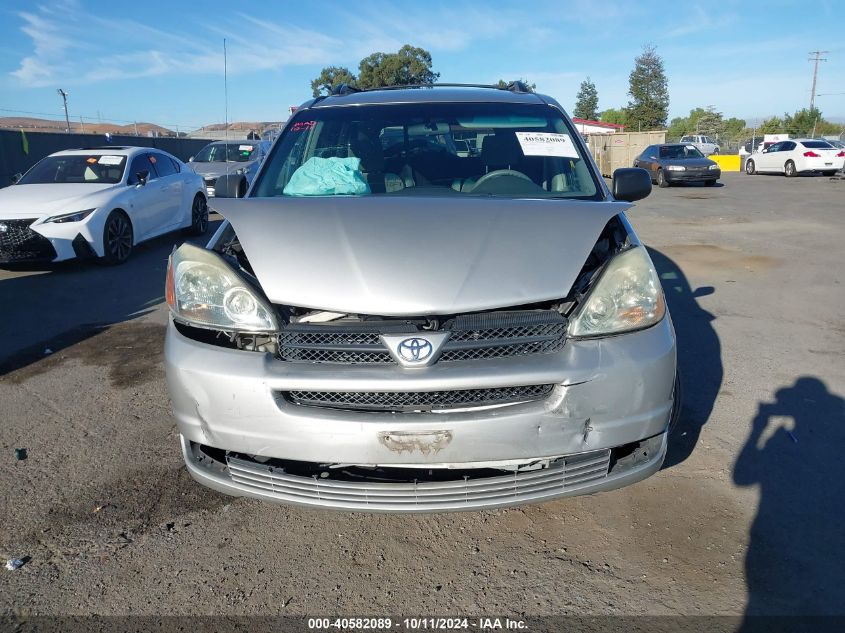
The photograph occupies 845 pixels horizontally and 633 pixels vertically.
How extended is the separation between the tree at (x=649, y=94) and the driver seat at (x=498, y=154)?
6449cm

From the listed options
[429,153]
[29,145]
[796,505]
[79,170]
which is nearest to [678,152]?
[79,170]

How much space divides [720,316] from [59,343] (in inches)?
228

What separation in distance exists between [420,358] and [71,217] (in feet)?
24.5

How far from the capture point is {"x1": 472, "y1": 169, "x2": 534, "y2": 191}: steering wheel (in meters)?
3.60

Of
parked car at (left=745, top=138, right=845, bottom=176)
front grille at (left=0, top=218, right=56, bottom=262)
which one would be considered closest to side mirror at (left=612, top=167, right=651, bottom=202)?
front grille at (left=0, top=218, right=56, bottom=262)

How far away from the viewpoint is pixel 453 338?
2338 millimetres

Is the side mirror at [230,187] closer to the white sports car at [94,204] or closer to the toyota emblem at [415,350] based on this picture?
the toyota emblem at [415,350]

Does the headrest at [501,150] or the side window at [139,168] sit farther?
the side window at [139,168]

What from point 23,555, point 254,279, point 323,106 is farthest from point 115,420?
point 323,106

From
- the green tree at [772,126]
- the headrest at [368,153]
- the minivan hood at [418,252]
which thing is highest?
the green tree at [772,126]

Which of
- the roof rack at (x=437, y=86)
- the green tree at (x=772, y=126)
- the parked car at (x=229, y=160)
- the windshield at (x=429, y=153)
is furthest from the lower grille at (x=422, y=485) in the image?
the green tree at (x=772, y=126)

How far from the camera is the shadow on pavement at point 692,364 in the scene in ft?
11.8

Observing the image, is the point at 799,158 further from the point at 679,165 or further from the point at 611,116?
the point at 611,116

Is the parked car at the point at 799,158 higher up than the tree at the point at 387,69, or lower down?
lower down
